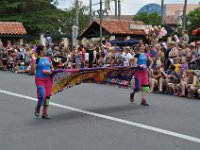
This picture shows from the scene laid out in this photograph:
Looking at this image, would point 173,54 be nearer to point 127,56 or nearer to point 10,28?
point 127,56

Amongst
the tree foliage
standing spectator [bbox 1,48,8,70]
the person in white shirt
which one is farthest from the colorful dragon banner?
the tree foliage

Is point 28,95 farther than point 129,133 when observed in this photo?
Yes

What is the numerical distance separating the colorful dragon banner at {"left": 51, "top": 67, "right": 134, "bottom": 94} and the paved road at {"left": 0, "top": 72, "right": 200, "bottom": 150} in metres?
0.72

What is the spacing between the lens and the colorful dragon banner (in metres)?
11.5

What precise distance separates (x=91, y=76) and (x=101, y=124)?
8.31 ft

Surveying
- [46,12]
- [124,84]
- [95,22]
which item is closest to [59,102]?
[124,84]

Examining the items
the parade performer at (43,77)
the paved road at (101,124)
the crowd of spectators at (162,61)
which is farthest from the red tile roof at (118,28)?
the parade performer at (43,77)

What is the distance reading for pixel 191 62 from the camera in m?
18.0

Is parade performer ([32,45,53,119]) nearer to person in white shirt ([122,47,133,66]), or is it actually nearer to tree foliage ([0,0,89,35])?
person in white shirt ([122,47,133,66])

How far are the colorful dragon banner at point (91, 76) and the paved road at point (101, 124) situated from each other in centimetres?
72

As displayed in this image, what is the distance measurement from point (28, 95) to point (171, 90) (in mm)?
5215

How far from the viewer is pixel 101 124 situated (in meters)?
10.4

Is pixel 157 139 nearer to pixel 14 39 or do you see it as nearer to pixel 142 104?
pixel 142 104

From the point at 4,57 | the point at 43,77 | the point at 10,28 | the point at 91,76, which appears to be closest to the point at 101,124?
the point at 43,77
